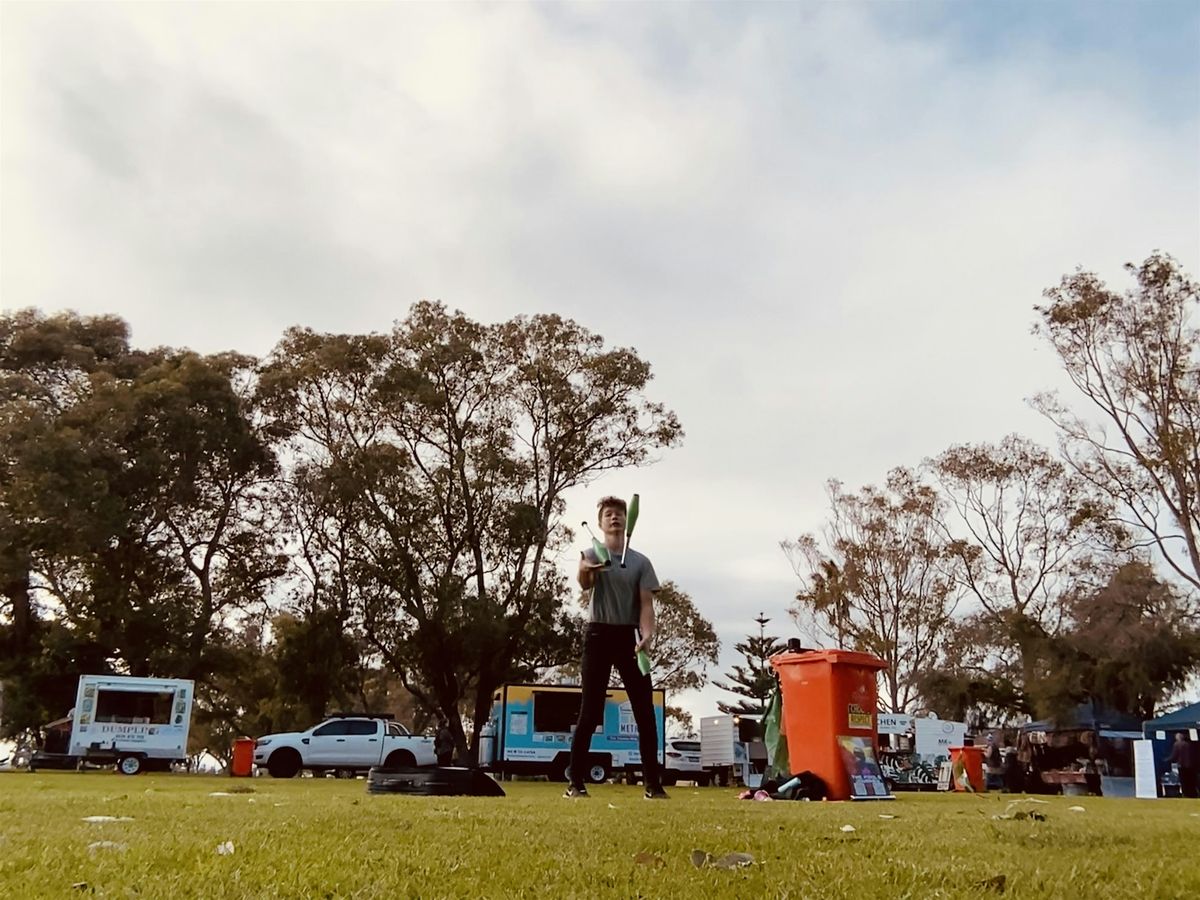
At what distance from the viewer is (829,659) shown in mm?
8148

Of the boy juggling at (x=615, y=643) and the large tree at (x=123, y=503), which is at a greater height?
the large tree at (x=123, y=503)

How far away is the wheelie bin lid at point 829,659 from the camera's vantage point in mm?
8148

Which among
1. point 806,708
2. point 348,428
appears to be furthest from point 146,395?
point 806,708

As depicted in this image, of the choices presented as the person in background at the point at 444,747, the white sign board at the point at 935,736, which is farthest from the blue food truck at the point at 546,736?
the white sign board at the point at 935,736

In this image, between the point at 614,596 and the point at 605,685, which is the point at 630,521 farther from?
the point at 605,685

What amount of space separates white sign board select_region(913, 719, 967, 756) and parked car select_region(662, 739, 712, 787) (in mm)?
6951

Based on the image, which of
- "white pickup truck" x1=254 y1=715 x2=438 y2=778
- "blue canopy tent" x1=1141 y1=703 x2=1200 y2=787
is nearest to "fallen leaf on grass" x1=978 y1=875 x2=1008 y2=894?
"white pickup truck" x1=254 y1=715 x2=438 y2=778

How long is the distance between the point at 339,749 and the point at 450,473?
919 centimetres

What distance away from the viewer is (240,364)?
3328 centimetres

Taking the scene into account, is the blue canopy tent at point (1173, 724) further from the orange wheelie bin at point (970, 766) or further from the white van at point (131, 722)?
the white van at point (131, 722)

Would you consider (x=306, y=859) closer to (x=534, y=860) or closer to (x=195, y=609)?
(x=534, y=860)

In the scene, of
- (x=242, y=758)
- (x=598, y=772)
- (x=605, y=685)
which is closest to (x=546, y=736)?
(x=598, y=772)

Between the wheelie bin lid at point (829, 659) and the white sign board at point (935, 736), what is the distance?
25.6 meters

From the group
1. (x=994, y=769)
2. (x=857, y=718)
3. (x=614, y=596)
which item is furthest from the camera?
(x=994, y=769)
